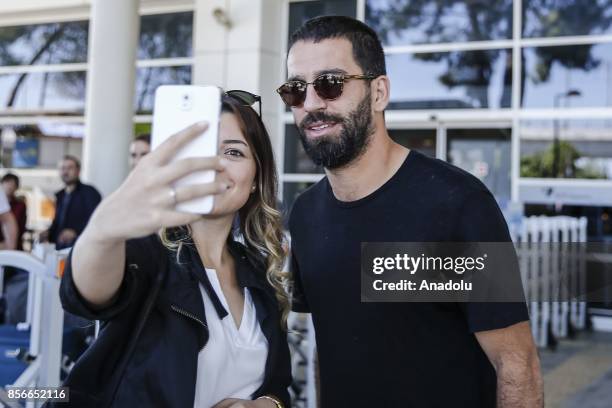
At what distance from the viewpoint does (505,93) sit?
7.85 m

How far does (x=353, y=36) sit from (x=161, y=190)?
122cm

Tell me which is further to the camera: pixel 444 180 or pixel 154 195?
pixel 444 180

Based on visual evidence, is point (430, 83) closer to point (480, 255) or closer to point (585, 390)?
point (585, 390)

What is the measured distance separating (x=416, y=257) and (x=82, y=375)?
39.4 inches

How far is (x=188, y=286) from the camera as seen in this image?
157 cm

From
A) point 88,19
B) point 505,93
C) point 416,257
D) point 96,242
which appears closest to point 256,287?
point 416,257

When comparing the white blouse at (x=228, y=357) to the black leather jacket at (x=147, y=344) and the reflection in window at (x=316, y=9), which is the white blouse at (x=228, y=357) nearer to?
the black leather jacket at (x=147, y=344)

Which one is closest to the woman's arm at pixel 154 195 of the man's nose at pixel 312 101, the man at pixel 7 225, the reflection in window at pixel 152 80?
the man's nose at pixel 312 101

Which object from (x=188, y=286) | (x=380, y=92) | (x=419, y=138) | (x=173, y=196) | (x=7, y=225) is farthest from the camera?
(x=419, y=138)

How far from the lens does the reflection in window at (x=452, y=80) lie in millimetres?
7875

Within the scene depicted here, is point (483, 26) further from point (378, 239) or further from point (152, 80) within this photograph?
point (378, 239)

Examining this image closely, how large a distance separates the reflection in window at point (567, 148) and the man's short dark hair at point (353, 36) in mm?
6157

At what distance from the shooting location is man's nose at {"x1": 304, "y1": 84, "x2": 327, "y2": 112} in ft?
6.52

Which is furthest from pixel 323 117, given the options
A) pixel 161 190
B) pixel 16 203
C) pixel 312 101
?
pixel 16 203
